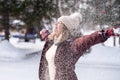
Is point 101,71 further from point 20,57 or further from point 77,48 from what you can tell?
point 77,48

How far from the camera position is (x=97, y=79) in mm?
9242

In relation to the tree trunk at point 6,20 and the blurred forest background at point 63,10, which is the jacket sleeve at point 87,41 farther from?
the tree trunk at point 6,20

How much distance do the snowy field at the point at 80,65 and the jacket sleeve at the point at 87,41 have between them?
4793 millimetres

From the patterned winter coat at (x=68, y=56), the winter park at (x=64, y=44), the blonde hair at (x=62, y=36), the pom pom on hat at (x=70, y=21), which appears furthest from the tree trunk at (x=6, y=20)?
the patterned winter coat at (x=68, y=56)

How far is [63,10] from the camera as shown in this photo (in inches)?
612

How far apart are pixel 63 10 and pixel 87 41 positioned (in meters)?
11.2

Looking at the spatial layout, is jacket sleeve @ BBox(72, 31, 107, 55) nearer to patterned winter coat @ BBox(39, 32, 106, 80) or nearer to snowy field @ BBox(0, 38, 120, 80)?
patterned winter coat @ BBox(39, 32, 106, 80)

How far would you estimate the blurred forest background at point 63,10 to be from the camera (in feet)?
49.0

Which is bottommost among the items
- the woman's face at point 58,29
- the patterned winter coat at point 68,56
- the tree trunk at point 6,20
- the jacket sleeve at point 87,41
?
the tree trunk at point 6,20

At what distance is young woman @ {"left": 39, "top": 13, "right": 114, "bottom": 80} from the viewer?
452 cm

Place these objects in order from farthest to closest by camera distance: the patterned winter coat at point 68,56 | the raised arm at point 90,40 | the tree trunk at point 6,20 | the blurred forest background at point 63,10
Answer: the tree trunk at point 6,20 → the blurred forest background at point 63,10 → the patterned winter coat at point 68,56 → the raised arm at point 90,40

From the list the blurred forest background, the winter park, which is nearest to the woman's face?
the winter park

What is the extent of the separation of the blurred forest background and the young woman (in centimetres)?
994

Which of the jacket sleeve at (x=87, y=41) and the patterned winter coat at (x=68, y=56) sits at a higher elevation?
the jacket sleeve at (x=87, y=41)
